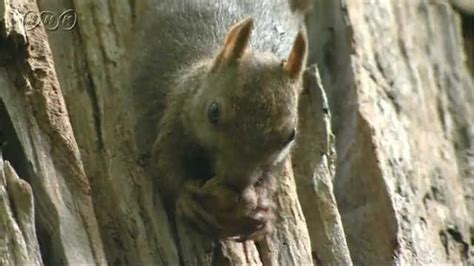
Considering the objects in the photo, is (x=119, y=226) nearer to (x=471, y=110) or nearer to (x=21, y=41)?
(x=21, y=41)

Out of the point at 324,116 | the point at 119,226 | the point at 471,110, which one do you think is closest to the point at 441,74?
the point at 471,110

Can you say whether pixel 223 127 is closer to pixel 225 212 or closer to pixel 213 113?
pixel 213 113

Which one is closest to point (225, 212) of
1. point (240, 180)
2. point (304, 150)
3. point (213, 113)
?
Result: point (240, 180)

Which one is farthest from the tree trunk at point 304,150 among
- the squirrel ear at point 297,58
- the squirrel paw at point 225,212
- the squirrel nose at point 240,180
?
the squirrel ear at point 297,58

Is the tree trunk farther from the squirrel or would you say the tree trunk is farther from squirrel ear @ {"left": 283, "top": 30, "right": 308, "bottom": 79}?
squirrel ear @ {"left": 283, "top": 30, "right": 308, "bottom": 79}

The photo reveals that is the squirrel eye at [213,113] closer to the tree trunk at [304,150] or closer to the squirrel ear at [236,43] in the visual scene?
the squirrel ear at [236,43]

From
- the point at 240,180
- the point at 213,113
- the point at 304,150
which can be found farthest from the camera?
the point at 304,150

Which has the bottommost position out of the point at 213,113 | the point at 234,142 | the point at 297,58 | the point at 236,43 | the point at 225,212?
the point at 225,212
